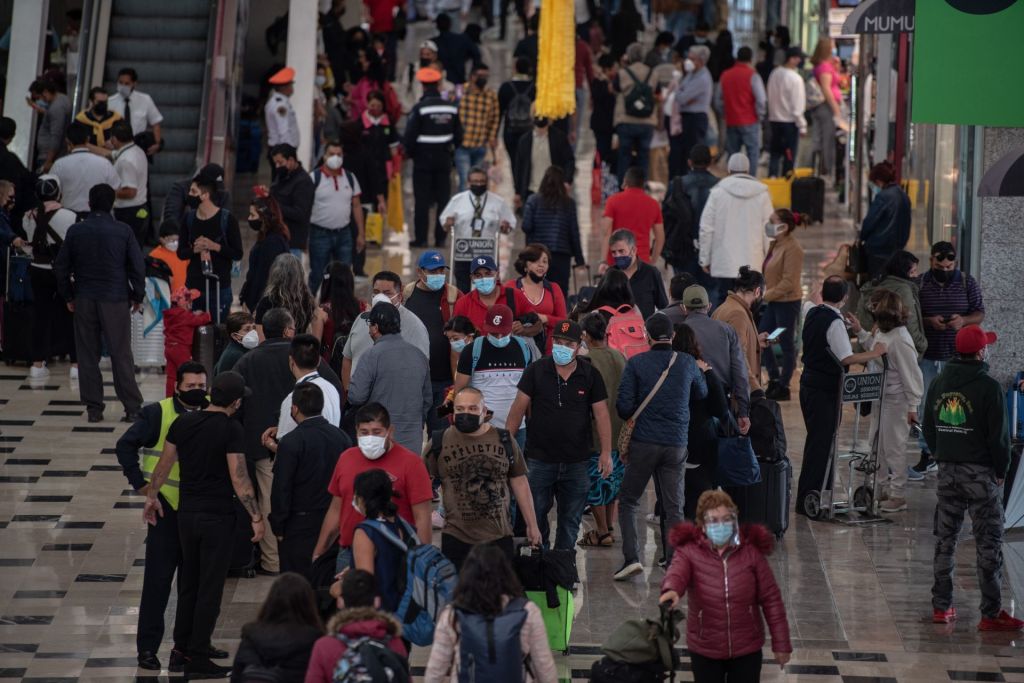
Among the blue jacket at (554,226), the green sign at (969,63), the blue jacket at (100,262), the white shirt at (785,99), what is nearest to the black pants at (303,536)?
the blue jacket at (100,262)

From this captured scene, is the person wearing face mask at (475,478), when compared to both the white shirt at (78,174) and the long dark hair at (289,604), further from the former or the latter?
the white shirt at (78,174)

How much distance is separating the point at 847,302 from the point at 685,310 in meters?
5.13

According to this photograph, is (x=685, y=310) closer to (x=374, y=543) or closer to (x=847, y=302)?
(x=374, y=543)

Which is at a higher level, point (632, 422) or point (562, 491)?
point (632, 422)

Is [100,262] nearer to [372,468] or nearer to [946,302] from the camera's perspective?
[372,468]

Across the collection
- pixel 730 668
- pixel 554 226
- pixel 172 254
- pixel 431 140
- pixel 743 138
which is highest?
pixel 743 138

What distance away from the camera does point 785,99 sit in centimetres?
2339

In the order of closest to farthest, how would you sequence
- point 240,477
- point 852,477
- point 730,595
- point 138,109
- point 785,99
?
1. point 730,595
2. point 240,477
3. point 852,477
4. point 138,109
5. point 785,99

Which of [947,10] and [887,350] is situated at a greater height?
[947,10]

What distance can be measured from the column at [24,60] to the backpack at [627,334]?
31.8 feet

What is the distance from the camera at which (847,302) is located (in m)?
15.8

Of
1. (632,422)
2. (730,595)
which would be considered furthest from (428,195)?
(730,595)

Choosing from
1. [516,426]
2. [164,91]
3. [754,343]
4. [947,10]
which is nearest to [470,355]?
[516,426]

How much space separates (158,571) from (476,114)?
12155mm
